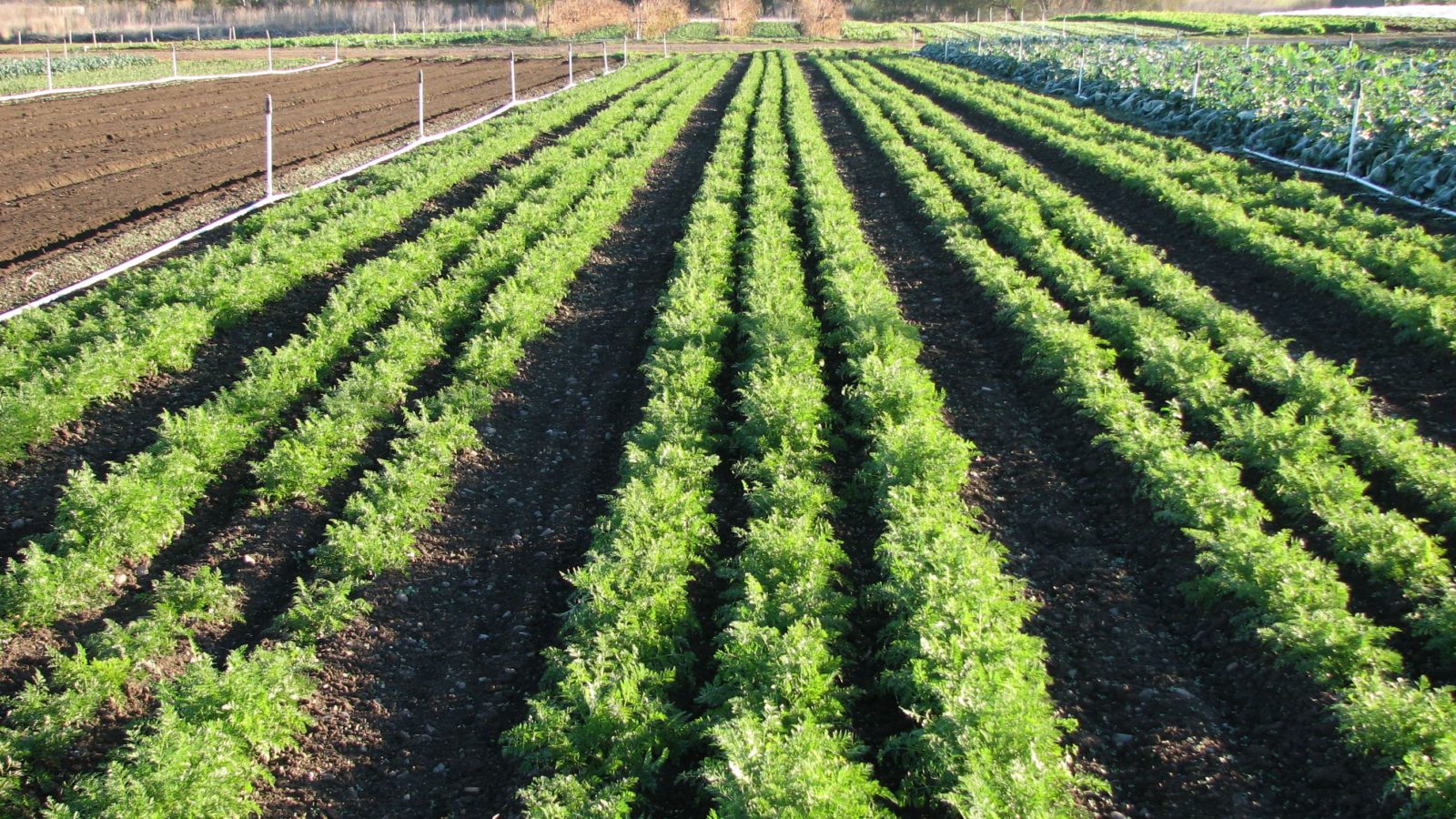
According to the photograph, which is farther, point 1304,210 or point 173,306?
point 1304,210

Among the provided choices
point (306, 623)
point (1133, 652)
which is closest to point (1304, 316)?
point (1133, 652)

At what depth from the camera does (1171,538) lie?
7289 mm

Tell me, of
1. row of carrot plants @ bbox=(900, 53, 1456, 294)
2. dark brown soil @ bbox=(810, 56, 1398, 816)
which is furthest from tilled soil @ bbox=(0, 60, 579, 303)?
row of carrot plants @ bbox=(900, 53, 1456, 294)

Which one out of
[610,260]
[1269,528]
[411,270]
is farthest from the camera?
[610,260]

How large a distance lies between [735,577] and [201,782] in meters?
3.32

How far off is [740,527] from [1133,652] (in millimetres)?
2873

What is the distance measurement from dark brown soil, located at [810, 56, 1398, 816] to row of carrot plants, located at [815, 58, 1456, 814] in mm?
178

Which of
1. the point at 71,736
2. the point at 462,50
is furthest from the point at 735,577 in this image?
the point at 462,50

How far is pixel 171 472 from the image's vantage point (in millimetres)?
7695

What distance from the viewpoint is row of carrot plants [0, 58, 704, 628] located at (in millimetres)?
6496

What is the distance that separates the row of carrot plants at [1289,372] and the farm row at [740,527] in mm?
52

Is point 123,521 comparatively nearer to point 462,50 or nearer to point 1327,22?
point 462,50

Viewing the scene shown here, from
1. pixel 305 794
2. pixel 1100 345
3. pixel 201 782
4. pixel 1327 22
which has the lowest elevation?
pixel 305 794

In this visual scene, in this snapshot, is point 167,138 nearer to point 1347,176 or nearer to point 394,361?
point 394,361
